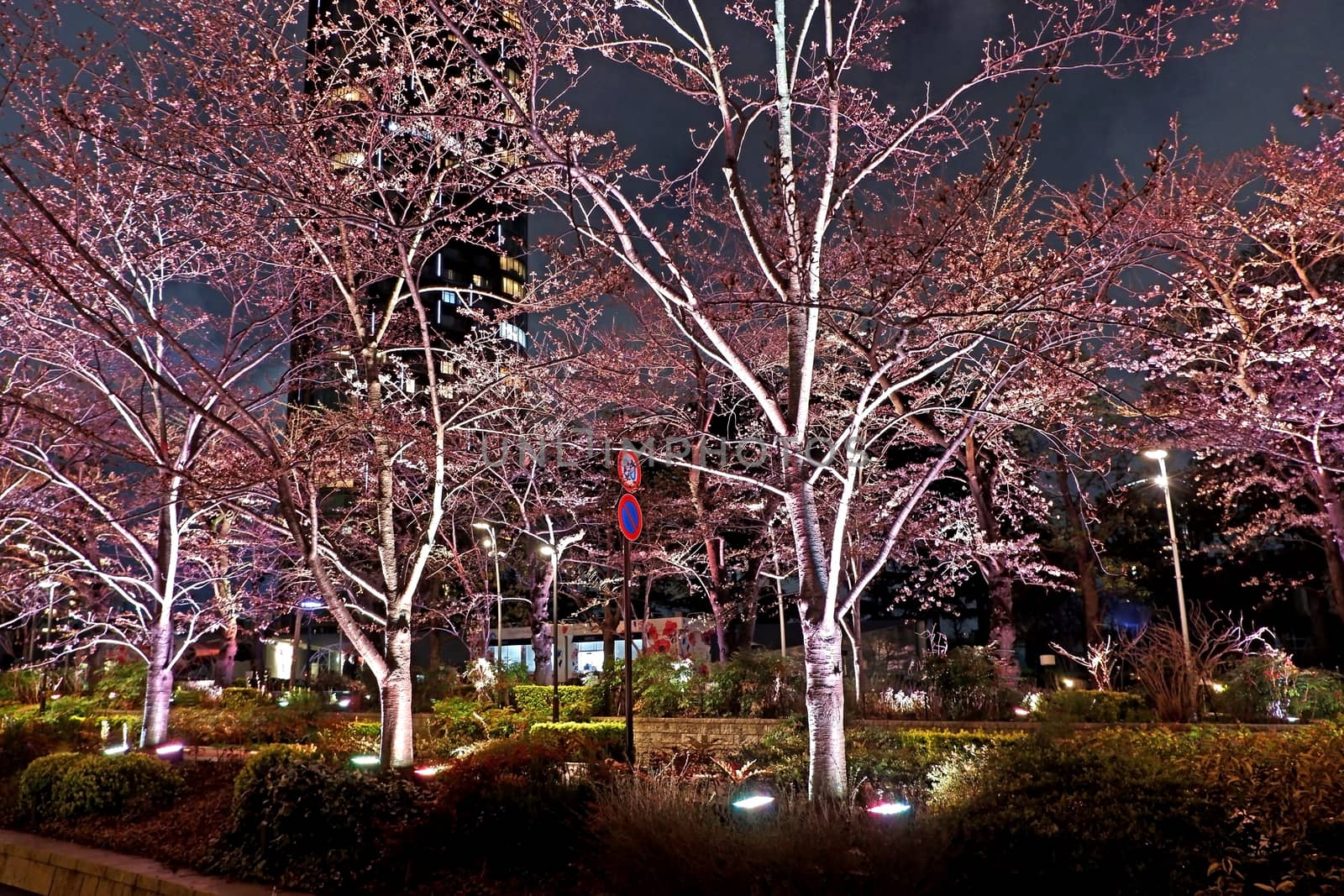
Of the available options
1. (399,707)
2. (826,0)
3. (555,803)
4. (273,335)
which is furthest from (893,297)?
(273,335)

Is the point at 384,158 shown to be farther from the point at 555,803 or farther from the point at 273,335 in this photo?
the point at 555,803

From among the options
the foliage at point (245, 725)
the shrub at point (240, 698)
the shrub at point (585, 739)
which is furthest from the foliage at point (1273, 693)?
the shrub at point (240, 698)

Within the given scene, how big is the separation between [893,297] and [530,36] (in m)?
4.09

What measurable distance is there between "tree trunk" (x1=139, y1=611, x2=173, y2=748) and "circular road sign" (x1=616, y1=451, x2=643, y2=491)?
7.90 metres

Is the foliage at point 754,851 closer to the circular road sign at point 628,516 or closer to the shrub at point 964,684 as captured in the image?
the circular road sign at point 628,516

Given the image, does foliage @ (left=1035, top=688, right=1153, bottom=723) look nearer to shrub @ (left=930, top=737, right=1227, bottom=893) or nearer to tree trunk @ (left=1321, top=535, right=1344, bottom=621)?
shrub @ (left=930, top=737, right=1227, bottom=893)

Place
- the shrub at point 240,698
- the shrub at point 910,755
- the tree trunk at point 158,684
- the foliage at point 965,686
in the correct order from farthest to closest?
the shrub at point 240,698 < the foliage at point 965,686 < the tree trunk at point 158,684 < the shrub at point 910,755

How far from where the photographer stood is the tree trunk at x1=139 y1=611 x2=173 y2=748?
1365cm

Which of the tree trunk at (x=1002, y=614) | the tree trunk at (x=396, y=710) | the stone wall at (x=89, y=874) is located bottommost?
the stone wall at (x=89, y=874)

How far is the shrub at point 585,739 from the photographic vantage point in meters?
8.14

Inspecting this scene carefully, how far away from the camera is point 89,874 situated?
8.80 m

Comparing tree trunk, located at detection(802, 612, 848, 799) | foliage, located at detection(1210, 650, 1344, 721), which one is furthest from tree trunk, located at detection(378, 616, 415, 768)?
foliage, located at detection(1210, 650, 1344, 721)

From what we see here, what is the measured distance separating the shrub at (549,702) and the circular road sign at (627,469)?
777 centimetres

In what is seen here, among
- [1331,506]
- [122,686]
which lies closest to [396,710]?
[1331,506]
